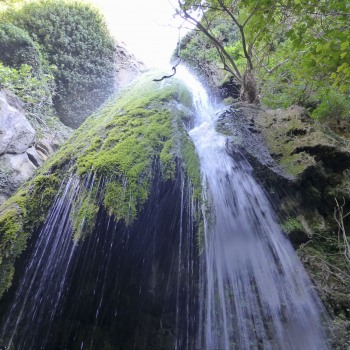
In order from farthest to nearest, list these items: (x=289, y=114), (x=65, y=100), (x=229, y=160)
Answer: (x=65, y=100) < (x=289, y=114) < (x=229, y=160)

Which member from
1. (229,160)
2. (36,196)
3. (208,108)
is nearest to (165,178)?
(229,160)

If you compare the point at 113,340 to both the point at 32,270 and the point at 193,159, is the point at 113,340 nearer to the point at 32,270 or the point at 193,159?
the point at 32,270

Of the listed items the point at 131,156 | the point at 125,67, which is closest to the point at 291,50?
the point at 131,156

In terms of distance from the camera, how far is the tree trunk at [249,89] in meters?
7.08

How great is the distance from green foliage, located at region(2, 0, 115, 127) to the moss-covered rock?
7002 mm

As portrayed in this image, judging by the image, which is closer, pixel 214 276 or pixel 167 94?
pixel 214 276

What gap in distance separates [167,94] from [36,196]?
3.34 metres

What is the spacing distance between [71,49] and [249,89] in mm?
8005

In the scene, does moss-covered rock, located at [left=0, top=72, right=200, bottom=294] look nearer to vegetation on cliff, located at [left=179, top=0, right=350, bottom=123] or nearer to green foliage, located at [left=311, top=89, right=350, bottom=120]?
vegetation on cliff, located at [left=179, top=0, right=350, bottom=123]

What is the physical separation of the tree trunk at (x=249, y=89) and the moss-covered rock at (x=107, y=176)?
304cm

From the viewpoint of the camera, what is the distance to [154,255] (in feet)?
12.1

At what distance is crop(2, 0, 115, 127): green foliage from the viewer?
10.7 m

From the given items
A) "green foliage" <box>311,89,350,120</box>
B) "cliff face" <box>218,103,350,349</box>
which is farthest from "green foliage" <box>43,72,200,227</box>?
"green foliage" <box>311,89,350,120</box>

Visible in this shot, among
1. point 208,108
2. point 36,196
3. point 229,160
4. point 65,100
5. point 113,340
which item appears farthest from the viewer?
point 65,100
